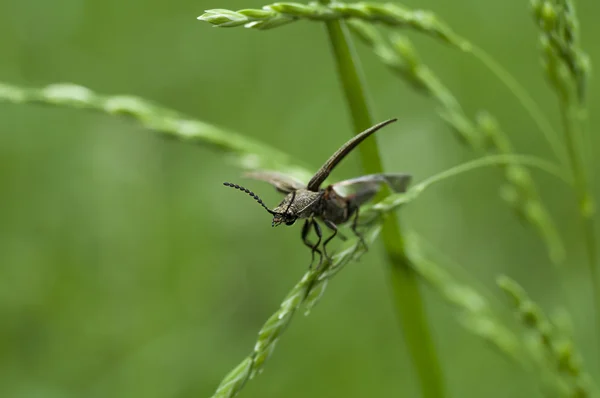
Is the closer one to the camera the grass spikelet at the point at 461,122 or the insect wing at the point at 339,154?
the insect wing at the point at 339,154

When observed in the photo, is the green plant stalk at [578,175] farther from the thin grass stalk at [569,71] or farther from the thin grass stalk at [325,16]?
the thin grass stalk at [325,16]

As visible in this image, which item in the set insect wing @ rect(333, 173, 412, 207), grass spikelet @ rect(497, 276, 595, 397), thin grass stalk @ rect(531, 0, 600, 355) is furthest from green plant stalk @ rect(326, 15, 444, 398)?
thin grass stalk @ rect(531, 0, 600, 355)

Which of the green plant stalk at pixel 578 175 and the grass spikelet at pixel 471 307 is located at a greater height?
the green plant stalk at pixel 578 175

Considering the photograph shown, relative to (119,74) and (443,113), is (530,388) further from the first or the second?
(119,74)

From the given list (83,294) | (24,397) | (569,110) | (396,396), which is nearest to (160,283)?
(83,294)

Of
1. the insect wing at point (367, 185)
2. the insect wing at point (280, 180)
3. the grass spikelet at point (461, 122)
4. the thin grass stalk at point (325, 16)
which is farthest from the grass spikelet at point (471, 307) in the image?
the thin grass stalk at point (325, 16)

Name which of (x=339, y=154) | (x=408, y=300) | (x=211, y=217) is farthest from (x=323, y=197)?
(x=211, y=217)

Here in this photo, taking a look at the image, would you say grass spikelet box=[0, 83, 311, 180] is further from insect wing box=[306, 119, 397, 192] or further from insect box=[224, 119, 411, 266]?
insect wing box=[306, 119, 397, 192]
